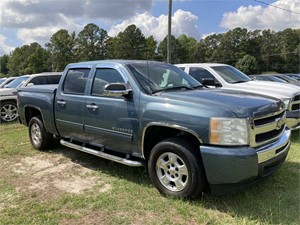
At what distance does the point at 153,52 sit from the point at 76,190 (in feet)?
242

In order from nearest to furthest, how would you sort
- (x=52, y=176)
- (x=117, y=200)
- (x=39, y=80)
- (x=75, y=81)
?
1. (x=117, y=200)
2. (x=52, y=176)
3. (x=75, y=81)
4. (x=39, y=80)

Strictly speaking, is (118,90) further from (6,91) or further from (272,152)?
(6,91)

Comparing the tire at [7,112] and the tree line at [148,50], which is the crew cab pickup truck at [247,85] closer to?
the tire at [7,112]

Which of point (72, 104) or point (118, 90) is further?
point (72, 104)

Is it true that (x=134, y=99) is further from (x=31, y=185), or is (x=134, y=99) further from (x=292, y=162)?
(x=292, y=162)

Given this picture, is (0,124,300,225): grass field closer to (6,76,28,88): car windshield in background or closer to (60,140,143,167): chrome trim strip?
(60,140,143,167): chrome trim strip

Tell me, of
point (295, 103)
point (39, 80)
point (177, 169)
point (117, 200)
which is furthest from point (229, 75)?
point (39, 80)

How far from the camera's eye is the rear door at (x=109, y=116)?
457cm

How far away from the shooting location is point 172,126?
13.1ft

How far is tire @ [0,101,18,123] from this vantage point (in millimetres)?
11469

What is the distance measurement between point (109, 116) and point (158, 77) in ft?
3.14

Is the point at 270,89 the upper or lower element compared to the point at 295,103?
upper

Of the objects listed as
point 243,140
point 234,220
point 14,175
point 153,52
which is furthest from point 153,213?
point 153,52

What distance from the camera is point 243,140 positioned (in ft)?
12.0
